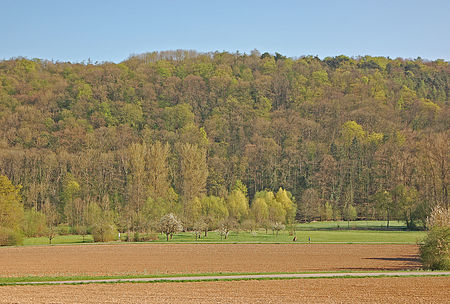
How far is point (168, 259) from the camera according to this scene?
53938 mm

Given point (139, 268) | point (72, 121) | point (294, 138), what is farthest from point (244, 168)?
point (139, 268)

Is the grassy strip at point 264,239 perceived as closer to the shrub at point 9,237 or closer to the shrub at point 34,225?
the shrub at point 34,225

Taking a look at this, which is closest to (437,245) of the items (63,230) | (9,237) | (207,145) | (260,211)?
(9,237)

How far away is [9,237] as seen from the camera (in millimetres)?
74562

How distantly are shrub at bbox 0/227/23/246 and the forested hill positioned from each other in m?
31.7

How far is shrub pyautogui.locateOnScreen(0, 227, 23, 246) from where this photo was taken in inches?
2923

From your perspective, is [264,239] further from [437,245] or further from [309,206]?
[437,245]

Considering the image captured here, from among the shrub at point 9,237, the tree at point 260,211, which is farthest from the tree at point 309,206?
the shrub at point 9,237

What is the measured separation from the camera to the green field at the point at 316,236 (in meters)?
83.0

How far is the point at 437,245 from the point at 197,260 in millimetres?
21687

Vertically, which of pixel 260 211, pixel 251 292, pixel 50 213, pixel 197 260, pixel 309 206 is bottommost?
pixel 50 213

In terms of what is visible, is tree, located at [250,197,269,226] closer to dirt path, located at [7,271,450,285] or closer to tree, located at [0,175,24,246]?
tree, located at [0,175,24,246]

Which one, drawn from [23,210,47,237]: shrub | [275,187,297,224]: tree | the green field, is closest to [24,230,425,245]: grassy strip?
the green field

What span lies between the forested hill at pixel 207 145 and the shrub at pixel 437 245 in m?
57.8
